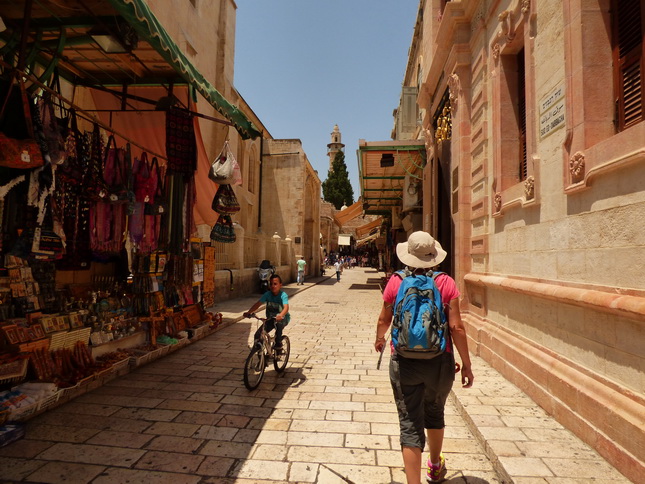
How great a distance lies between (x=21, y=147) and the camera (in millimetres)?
3418

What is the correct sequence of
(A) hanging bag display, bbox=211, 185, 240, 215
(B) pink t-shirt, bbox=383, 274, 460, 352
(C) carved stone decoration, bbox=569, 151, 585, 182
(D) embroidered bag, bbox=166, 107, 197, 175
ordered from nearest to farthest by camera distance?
(B) pink t-shirt, bbox=383, 274, 460, 352 < (C) carved stone decoration, bbox=569, 151, 585, 182 < (D) embroidered bag, bbox=166, 107, 197, 175 < (A) hanging bag display, bbox=211, 185, 240, 215

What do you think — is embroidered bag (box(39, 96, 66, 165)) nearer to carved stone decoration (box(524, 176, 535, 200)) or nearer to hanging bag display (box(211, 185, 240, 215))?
hanging bag display (box(211, 185, 240, 215))

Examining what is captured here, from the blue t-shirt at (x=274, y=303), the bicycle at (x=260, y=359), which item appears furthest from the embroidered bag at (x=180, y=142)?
the bicycle at (x=260, y=359)

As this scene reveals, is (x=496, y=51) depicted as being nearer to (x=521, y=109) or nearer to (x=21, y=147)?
(x=521, y=109)

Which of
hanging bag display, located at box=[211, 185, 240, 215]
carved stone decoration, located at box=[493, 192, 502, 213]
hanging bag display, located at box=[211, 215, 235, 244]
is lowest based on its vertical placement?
hanging bag display, located at box=[211, 215, 235, 244]

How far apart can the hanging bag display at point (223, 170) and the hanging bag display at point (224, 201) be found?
54 centimetres

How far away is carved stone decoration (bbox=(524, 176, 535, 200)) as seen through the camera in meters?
4.45

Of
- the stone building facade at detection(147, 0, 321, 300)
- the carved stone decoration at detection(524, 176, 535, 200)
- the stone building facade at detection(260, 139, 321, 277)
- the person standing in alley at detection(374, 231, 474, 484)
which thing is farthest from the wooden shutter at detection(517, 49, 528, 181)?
the stone building facade at detection(260, 139, 321, 277)

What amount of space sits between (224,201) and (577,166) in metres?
5.50

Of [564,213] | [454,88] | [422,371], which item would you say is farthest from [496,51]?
[422,371]

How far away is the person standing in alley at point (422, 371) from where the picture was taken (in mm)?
2537

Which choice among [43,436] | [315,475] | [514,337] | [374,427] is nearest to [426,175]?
[514,337]

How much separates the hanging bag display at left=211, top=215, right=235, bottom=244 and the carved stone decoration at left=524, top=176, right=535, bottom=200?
5.42 m

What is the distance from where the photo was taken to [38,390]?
156 inches
